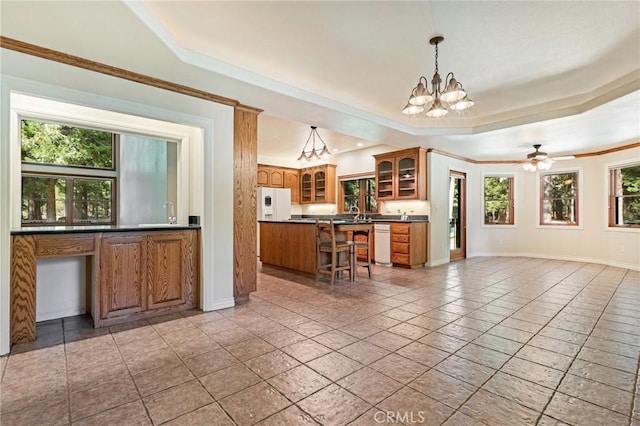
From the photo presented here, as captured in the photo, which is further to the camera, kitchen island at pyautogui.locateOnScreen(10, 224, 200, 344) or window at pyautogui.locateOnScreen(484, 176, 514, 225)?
window at pyautogui.locateOnScreen(484, 176, 514, 225)

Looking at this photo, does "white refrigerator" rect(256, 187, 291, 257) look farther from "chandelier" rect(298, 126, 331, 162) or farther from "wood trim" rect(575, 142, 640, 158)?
"wood trim" rect(575, 142, 640, 158)

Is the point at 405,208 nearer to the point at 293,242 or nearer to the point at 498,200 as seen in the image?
the point at 293,242

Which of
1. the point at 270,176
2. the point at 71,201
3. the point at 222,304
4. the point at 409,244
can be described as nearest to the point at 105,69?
the point at 222,304

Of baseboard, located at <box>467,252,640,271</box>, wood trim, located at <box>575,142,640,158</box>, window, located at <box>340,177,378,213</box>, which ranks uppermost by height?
wood trim, located at <box>575,142,640,158</box>

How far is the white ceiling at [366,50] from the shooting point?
2.26 meters

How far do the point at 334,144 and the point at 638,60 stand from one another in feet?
16.0

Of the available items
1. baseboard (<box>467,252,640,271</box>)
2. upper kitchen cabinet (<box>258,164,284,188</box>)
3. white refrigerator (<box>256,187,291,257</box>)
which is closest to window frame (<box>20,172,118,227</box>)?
white refrigerator (<box>256,187,291,257</box>)

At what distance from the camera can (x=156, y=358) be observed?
226 centimetres

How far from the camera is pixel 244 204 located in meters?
3.67

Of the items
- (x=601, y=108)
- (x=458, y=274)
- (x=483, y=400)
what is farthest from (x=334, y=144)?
(x=483, y=400)

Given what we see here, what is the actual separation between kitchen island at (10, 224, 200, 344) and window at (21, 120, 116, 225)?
12.6 feet

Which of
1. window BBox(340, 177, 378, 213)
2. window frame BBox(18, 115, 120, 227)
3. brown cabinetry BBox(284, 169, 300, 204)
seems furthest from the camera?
brown cabinetry BBox(284, 169, 300, 204)

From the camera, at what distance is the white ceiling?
226cm

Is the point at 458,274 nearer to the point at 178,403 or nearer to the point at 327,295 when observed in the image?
the point at 327,295
